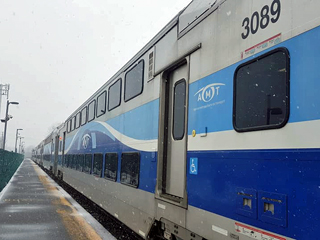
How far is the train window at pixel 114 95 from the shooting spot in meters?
7.67

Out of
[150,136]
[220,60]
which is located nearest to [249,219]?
[220,60]

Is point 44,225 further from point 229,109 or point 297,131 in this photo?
point 297,131

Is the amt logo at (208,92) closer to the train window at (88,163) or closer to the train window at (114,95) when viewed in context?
the train window at (114,95)

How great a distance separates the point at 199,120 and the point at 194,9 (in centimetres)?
152

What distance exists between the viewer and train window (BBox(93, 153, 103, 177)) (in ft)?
28.6

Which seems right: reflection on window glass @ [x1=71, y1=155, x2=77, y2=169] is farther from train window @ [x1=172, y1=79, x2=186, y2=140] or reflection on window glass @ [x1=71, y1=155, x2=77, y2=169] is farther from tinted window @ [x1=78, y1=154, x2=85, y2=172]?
train window @ [x1=172, y1=79, x2=186, y2=140]

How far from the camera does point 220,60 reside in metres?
3.64

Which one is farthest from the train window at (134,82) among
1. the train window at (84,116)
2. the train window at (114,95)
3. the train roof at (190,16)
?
the train window at (84,116)

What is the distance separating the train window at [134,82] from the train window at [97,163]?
7.85 feet

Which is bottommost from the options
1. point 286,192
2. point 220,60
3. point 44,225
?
point 44,225

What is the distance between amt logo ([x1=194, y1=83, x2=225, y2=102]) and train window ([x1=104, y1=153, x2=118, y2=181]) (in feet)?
12.3

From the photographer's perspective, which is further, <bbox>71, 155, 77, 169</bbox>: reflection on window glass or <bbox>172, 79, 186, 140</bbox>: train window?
<bbox>71, 155, 77, 169</bbox>: reflection on window glass

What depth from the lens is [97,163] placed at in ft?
29.9

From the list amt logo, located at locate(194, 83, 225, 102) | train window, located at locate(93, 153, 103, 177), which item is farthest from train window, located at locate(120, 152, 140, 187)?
amt logo, located at locate(194, 83, 225, 102)
